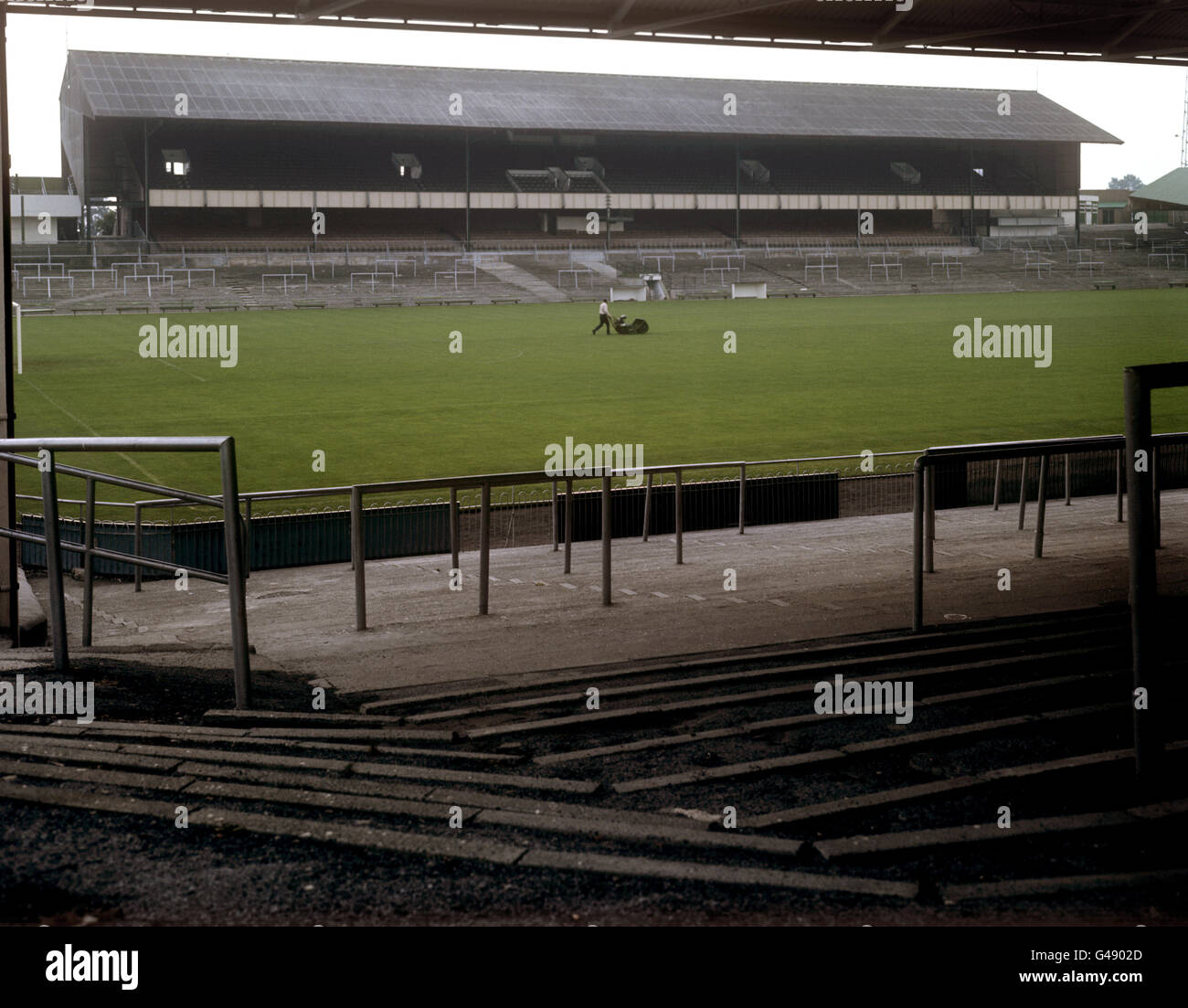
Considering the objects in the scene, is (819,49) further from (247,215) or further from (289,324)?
(247,215)

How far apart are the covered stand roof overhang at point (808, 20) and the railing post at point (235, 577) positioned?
20.5ft

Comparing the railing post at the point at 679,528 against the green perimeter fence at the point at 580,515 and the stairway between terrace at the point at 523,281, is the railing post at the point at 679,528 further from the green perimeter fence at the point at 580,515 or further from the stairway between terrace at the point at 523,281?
the stairway between terrace at the point at 523,281

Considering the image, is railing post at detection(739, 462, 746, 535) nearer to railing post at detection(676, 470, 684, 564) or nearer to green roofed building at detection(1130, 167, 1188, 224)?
railing post at detection(676, 470, 684, 564)

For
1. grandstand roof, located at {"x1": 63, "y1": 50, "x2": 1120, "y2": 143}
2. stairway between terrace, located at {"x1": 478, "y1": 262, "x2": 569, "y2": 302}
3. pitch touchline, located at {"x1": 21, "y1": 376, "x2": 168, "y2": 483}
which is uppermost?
grandstand roof, located at {"x1": 63, "y1": 50, "x2": 1120, "y2": 143}

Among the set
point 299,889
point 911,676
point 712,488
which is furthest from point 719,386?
point 299,889

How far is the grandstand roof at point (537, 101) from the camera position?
6325 centimetres

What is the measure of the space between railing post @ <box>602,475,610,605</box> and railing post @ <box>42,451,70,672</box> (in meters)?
3.83

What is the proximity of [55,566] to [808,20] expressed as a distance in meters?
10.1

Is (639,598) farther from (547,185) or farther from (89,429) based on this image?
(547,185)

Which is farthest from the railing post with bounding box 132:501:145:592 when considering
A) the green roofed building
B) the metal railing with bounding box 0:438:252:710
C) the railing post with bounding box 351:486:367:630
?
the green roofed building

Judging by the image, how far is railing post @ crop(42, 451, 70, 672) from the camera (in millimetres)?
5695

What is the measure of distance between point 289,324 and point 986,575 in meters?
37.4
